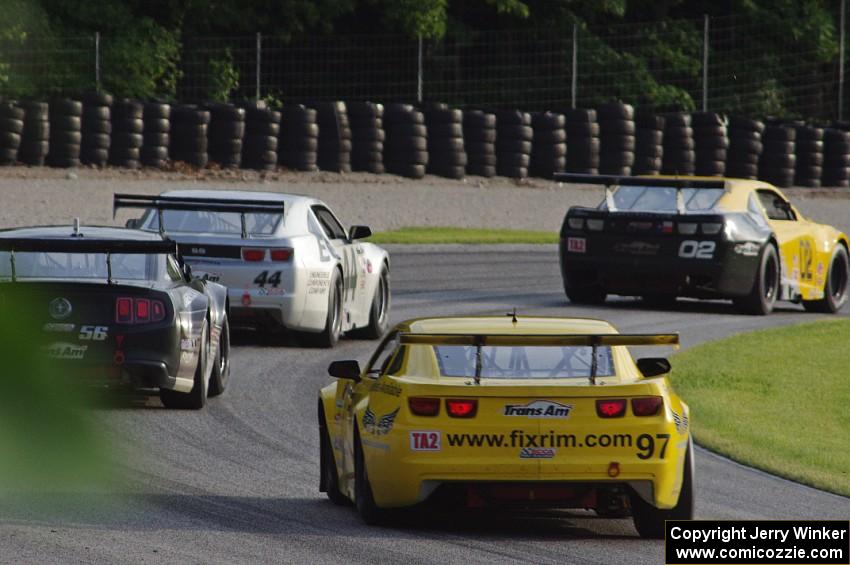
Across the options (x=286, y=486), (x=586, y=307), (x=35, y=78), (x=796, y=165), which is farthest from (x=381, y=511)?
(x=796, y=165)

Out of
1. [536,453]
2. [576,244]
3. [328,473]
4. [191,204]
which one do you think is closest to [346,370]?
[328,473]

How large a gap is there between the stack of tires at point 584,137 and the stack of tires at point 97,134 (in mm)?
8980

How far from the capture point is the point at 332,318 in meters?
15.2

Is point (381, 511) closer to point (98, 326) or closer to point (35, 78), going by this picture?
point (98, 326)

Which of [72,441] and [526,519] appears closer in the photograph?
[72,441]

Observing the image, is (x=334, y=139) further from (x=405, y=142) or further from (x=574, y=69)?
Result: (x=574, y=69)

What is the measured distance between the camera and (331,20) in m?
38.1

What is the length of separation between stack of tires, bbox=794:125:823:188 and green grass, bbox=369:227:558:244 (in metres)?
6.52

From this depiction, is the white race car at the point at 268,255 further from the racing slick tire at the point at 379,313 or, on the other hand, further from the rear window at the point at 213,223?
the racing slick tire at the point at 379,313

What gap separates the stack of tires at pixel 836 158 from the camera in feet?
114

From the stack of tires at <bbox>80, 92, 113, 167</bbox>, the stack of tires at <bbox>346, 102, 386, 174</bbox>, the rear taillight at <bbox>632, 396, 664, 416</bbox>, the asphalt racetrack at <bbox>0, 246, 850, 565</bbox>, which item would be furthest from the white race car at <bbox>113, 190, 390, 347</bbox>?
the stack of tires at <bbox>346, 102, 386, 174</bbox>

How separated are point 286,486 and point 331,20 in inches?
1192

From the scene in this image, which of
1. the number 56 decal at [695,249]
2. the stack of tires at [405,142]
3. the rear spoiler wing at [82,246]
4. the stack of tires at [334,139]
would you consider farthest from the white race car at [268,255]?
the stack of tires at [405,142]

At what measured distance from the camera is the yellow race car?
22.4ft
